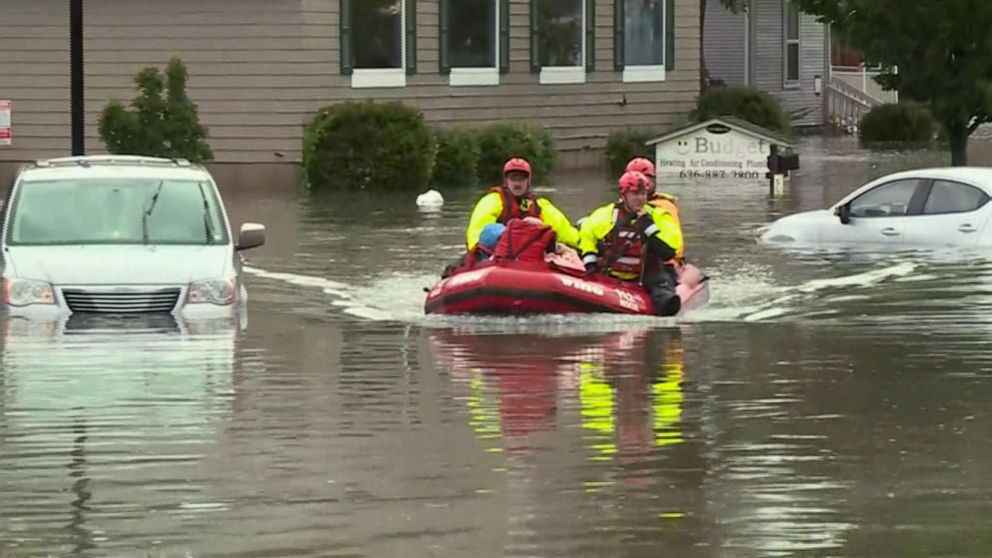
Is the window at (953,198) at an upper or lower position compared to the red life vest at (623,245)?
upper

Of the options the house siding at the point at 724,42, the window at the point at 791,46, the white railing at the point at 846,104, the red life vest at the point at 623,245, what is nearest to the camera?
the red life vest at the point at 623,245

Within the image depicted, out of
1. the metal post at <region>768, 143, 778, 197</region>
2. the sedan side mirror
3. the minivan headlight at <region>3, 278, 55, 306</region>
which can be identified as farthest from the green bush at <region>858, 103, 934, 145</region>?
the minivan headlight at <region>3, 278, 55, 306</region>

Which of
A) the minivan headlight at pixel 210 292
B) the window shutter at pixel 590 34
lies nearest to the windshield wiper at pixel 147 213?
the minivan headlight at pixel 210 292

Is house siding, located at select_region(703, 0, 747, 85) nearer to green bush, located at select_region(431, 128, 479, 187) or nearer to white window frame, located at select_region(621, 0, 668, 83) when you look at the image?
white window frame, located at select_region(621, 0, 668, 83)

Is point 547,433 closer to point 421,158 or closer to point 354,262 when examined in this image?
point 354,262

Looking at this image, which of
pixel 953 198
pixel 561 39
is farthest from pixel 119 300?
pixel 561 39

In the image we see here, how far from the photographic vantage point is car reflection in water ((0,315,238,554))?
10078mm

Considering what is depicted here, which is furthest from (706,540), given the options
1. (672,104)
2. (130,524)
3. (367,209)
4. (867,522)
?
(672,104)

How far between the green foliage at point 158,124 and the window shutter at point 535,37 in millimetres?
9924

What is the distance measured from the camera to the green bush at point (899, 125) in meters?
53.4

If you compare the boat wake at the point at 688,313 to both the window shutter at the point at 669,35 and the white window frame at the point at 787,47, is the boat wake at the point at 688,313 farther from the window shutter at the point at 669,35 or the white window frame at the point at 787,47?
the white window frame at the point at 787,47

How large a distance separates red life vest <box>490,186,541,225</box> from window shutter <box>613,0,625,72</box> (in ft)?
73.8

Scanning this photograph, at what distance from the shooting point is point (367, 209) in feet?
102

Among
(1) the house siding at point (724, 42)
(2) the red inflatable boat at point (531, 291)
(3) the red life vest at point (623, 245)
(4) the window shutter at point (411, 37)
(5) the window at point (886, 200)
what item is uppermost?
(1) the house siding at point (724, 42)
